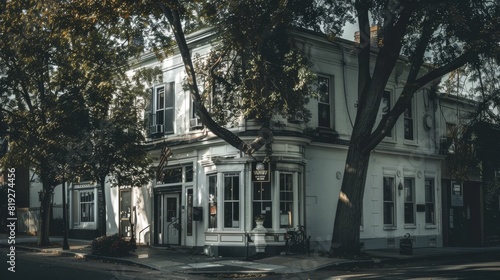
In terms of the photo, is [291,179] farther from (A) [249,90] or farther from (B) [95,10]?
(B) [95,10]

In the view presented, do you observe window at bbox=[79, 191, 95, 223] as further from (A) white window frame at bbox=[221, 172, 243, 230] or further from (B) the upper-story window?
(A) white window frame at bbox=[221, 172, 243, 230]

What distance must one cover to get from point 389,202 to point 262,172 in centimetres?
785

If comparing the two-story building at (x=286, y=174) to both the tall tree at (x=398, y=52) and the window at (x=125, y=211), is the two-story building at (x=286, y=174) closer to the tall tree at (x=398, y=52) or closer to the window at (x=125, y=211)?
the window at (x=125, y=211)

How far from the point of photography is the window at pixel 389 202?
24953 mm

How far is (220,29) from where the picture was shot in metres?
17.5

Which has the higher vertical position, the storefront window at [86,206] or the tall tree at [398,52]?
the tall tree at [398,52]

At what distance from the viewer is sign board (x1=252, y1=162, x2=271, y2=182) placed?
65.3 feet

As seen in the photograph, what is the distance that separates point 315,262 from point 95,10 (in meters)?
9.92

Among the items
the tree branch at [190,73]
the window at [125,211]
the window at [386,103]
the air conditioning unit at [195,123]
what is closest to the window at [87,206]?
the window at [125,211]

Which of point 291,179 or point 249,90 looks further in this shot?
point 291,179

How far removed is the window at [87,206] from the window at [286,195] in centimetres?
1215

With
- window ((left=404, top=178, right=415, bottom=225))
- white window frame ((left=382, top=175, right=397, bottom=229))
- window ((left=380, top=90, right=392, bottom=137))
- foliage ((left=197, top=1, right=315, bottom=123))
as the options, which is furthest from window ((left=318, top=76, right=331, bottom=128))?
window ((left=404, top=178, right=415, bottom=225))

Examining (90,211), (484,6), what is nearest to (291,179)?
(484,6)

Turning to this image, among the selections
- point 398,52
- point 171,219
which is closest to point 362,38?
point 398,52
